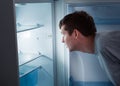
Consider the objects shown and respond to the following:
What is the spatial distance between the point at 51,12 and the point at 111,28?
0.48m

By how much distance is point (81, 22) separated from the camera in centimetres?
144

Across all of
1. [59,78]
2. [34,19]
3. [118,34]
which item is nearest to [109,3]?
[118,34]

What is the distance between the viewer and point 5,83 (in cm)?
100

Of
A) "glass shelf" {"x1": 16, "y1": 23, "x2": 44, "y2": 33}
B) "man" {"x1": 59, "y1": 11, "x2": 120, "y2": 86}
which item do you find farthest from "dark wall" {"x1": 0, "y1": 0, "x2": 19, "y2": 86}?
"man" {"x1": 59, "y1": 11, "x2": 120, "y2": 86}

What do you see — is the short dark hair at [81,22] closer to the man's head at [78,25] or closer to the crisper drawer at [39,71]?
the man's head at [78,25]

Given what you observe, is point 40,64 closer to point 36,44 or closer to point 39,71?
point 39,71

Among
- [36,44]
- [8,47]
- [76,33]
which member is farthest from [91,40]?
[8,47]

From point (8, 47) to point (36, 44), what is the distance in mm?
723

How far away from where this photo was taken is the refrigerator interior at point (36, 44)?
1.56 metres

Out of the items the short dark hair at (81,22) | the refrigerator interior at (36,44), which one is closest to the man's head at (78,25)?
the short dark hair at (81,22)

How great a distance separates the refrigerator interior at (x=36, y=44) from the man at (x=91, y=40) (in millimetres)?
229

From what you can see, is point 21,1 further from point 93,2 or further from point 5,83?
point 93,2

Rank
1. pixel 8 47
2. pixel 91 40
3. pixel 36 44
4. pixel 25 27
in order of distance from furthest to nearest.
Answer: pixel 36 44
pixel 25 27
pixel 91 40
pixel 8 47

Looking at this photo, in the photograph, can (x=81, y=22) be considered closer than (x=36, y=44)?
Yes
